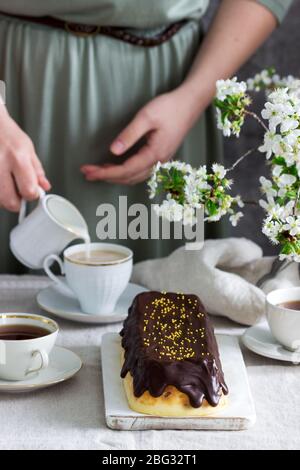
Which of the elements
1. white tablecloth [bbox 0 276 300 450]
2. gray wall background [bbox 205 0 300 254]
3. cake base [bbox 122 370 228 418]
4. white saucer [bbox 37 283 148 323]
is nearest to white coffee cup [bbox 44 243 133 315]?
white saucer [bbox 37 283 148 323]

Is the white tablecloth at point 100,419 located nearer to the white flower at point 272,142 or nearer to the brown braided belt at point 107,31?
the white flower at point 272,142

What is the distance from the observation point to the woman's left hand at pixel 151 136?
65.5 inches

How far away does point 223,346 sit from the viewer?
1.20 metres

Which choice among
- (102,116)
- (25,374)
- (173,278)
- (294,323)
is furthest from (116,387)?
(102,116)

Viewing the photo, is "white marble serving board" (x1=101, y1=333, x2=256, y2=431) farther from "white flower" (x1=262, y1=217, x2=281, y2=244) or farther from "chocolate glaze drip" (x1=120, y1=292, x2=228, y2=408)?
"white flower" (x1=262, y1=217, x2=281, y2=244)

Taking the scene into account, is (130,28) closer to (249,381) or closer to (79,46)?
(79,46)

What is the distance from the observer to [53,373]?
109 centimetres

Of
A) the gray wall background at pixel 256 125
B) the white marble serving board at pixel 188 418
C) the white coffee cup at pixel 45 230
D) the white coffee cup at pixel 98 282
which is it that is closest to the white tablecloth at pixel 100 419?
the white marble serving board at pixel 188 418

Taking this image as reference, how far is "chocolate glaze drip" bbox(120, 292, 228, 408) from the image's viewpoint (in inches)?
38.9

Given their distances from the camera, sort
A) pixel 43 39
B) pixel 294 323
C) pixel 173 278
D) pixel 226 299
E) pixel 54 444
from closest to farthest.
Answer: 1. pixel 54 444
2. pixel 294 323
3. pixel 226 299
4. pixel 173 278
5. pixel 43 39

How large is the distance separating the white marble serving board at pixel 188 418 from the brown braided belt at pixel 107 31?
793 mm

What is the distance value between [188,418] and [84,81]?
941 millimetres

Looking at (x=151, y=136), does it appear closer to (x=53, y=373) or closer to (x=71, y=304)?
(x=71, y=304)

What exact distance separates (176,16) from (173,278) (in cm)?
58
